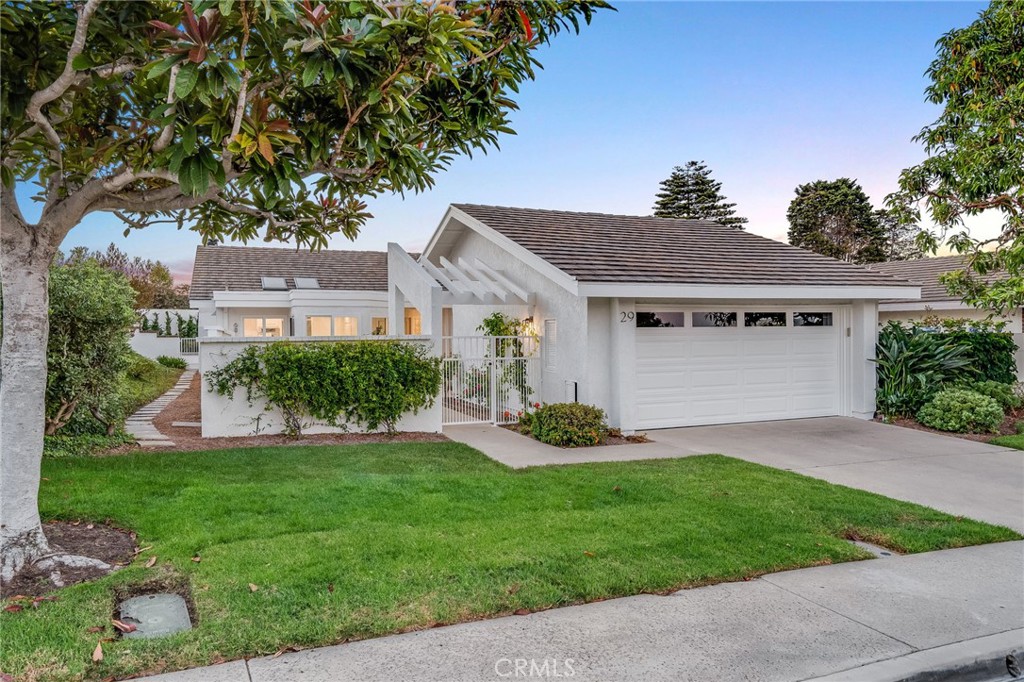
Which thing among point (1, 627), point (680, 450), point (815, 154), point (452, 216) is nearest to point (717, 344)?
point (680, 450)

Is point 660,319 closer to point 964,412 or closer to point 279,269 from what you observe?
point 964,412

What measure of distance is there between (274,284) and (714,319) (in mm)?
17595

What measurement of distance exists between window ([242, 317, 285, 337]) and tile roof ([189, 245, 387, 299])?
1.19m

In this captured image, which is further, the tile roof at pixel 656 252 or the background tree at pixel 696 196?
the background tree at pixel 696 196

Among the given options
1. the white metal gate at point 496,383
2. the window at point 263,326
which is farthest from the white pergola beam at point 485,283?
the window at point 263,326

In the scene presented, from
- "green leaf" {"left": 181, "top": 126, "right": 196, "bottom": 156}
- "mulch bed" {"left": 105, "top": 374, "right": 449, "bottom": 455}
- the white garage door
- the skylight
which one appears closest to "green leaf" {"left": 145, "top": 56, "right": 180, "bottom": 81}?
"green leaf" {"left": 181, "top": 126, "right": 196, "bottom": 156}

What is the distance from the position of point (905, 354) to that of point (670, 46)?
7750 millimetres

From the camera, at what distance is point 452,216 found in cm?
1524

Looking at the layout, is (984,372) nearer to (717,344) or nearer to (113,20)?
(717,344)

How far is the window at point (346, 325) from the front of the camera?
74.4ft

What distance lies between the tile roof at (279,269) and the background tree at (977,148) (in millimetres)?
18209

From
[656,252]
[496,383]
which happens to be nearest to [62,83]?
[496,383]

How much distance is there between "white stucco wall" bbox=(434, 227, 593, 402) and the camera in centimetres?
1145

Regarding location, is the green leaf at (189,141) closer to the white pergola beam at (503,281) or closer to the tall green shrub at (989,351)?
the white pergola beam at (503,281)
